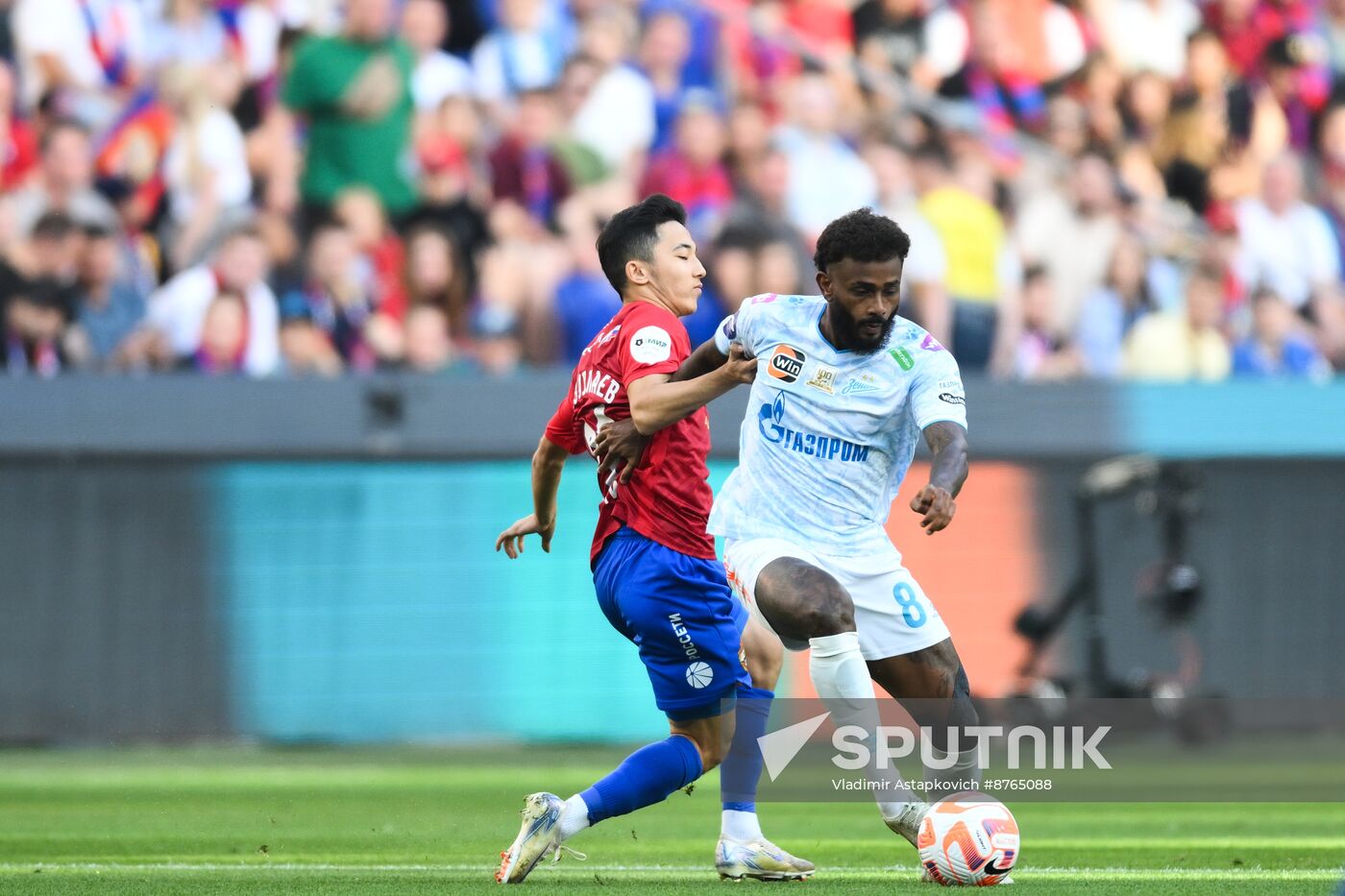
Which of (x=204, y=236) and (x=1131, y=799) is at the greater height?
(x=204, y=236)

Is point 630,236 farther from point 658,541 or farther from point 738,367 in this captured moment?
point 658,541

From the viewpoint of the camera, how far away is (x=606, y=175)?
1449cm

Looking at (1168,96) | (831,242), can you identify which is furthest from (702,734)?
(1168,96)

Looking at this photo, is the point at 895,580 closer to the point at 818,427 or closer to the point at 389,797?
the point at 818,427

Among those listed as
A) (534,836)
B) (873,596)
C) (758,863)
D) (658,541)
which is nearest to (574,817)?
(534,836)

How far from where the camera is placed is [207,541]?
38.4 ft

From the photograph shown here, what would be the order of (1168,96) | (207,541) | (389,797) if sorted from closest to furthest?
1. (389,797)
2. (207,541)
3. (1168,96)

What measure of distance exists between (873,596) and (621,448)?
0.92 metres

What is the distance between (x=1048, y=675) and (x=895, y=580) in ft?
20.7

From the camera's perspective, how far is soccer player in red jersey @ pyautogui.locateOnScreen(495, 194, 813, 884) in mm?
5973

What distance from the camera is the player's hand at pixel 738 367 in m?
5.84

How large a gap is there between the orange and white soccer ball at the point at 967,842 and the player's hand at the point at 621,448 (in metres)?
1.42

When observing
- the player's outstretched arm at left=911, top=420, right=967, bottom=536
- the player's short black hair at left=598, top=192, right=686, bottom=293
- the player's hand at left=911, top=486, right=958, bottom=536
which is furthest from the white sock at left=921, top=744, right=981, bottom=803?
the player's short black hair at left=598, top=192, right=686, bottom=293

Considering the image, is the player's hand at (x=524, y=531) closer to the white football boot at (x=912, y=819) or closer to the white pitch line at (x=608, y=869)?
the white pitch line at (x=608, y=869)
